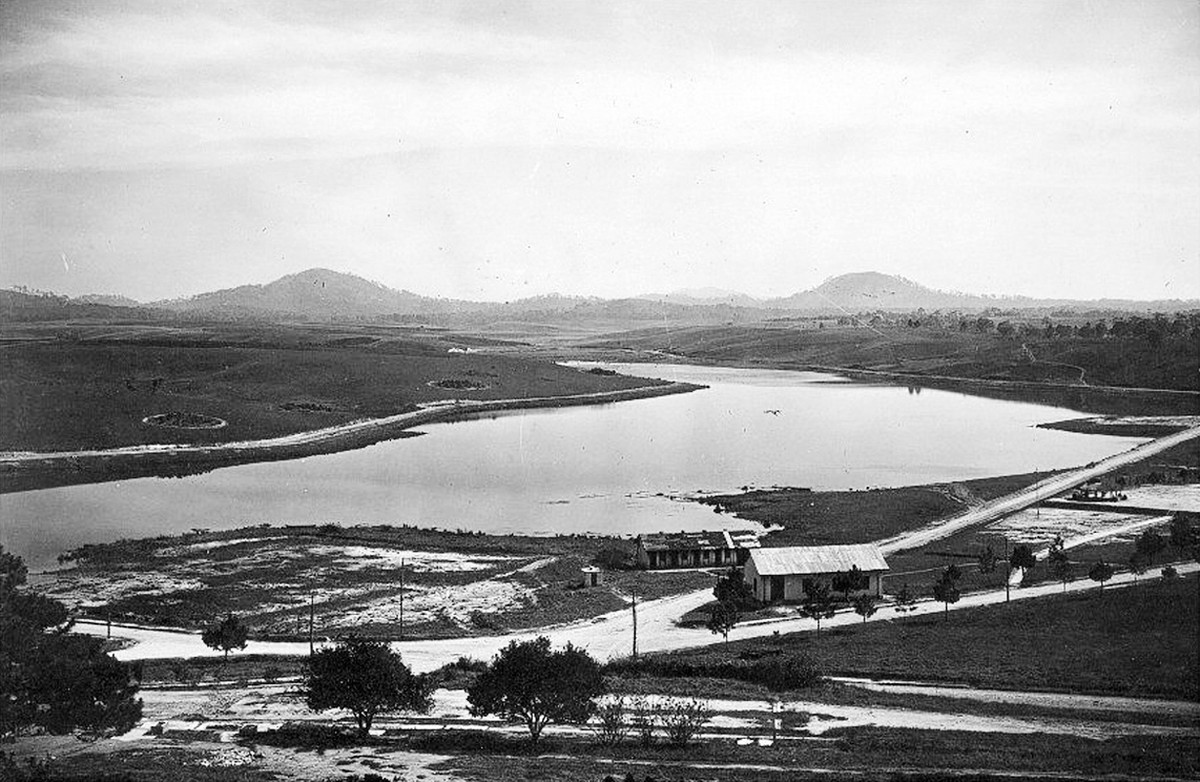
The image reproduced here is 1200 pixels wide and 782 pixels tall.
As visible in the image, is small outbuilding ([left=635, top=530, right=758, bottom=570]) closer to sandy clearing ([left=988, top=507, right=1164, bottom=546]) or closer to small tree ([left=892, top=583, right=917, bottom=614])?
small tree ([left=892, top=583, right=917, bottom=614])

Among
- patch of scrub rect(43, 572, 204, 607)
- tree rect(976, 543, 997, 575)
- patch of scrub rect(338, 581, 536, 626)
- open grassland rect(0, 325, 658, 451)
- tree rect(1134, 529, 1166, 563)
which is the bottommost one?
patch of scrub rect(338, 581, 536, 626)

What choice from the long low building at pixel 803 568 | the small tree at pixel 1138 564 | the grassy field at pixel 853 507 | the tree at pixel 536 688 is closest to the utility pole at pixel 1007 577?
the small tree at pixel 1138 564

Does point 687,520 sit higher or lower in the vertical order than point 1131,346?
lower

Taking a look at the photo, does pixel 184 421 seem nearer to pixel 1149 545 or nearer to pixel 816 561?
pixel 816 561

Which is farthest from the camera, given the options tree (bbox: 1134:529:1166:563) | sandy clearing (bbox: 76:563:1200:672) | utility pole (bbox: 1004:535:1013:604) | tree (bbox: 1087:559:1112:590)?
tree (bbox: 1134:529:1166:563)

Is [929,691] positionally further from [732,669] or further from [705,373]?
[705,373]

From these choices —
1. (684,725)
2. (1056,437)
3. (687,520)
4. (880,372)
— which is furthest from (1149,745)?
(880,372)

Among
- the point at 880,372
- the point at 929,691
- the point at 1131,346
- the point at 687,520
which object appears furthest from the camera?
the point at 880,372

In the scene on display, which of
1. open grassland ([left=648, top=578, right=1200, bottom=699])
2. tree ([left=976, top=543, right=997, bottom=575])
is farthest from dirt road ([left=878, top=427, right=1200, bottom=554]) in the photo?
open grassland ([left=648, top=578, right=1200, bottom=699])
